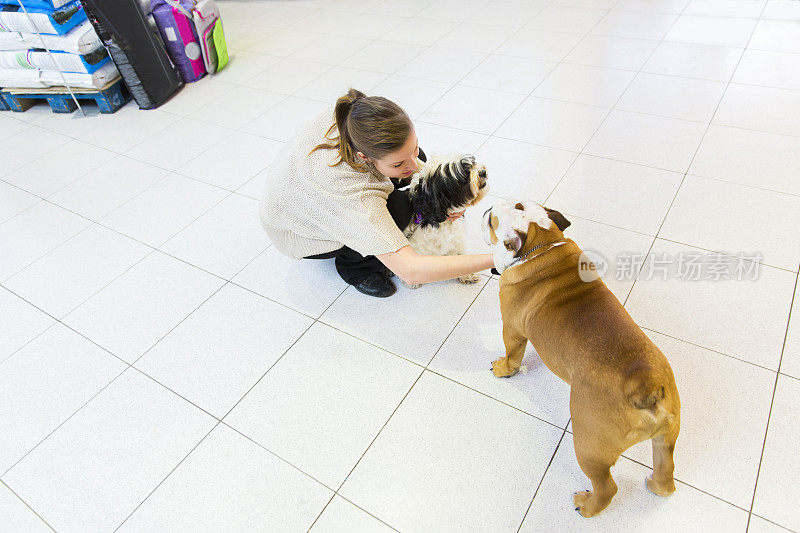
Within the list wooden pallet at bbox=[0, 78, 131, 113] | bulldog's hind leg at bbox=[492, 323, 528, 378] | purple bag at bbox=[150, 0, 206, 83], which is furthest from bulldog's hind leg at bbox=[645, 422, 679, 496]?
wooden pallet at bbox=[0, 78, 131, 113]

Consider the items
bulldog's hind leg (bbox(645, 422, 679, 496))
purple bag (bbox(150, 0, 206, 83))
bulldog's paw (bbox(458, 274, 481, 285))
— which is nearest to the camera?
bulldog's hind leg (bbox(645, 422, 679, 496))

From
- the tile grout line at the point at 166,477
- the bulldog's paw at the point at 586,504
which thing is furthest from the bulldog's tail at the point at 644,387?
the tile grout line at the point at 166,477

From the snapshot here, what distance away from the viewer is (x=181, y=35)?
3.50 meters

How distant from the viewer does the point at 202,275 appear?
2.18 metres

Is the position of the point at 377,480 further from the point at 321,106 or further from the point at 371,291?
the point at 321,106

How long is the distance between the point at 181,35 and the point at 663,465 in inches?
158

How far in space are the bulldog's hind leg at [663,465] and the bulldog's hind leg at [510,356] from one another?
0.45 metres

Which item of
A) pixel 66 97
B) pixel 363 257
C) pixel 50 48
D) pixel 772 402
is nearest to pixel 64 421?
pixel 363 257

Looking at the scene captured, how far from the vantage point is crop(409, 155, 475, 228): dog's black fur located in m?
1.61

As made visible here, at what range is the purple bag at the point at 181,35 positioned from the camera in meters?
3.34

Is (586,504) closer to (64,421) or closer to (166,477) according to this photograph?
(166,477)

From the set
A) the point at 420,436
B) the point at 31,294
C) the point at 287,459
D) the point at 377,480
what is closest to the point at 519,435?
the point at 420,436

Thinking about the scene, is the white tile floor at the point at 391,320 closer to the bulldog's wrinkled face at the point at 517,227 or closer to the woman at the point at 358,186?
the woman at the point at 358,186

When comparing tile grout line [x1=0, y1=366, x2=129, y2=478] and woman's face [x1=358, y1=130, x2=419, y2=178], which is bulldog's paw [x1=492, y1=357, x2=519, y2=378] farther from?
tile grout line [x1=0, y1=366, x2=129, y2=478]
